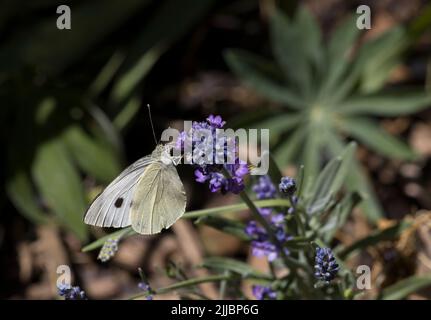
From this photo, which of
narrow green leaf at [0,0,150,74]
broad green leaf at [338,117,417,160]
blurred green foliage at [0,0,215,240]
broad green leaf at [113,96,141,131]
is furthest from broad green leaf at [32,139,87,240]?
broad green leaf at [338,117,417,160]

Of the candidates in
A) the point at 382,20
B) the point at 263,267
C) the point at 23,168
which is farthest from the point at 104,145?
the point at 382,20

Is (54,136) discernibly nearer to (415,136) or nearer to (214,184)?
(214,184)

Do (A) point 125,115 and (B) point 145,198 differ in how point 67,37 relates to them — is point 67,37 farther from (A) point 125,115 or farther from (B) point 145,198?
(B) point 145,198

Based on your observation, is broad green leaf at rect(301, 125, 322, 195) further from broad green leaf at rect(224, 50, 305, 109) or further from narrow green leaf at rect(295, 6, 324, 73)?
narrow green leaf at rect(295, 6, 324, 73)

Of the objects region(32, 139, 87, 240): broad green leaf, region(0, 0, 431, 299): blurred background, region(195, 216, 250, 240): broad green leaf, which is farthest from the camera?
region(0, 0, 431, 299): blurred background

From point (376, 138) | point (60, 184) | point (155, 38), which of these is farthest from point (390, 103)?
point (60, 184)

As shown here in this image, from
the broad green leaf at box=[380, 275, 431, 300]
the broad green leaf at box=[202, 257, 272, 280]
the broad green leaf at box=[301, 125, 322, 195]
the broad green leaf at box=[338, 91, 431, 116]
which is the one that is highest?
the broad green leaf at box=[338, 91, 431, 116]

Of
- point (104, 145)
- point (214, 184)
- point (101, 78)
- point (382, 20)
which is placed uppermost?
point (382, 20)

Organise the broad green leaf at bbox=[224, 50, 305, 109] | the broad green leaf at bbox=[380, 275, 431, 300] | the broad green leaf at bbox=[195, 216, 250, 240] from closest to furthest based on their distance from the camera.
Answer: the broad green leaf at bbox=[195, 216, 250, 240] < the broad green leaf at bbox=[380, 275, 431, 300] < the broad green leaf at bbox=[224, 50, 305, 109]
